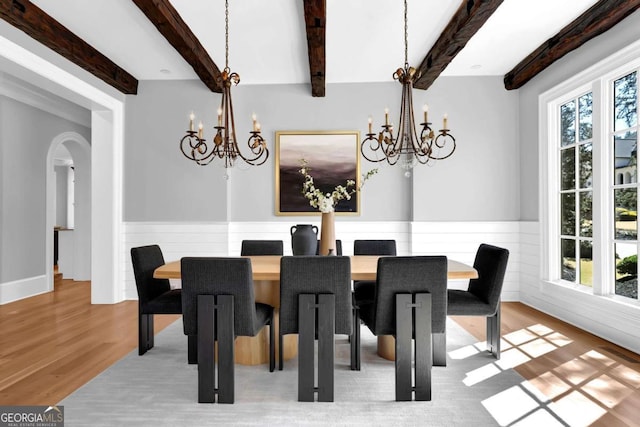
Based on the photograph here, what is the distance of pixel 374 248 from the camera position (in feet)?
11.8

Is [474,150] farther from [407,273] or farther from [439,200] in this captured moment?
[407,273]

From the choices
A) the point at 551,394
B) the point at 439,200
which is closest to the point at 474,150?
the point at 439,200

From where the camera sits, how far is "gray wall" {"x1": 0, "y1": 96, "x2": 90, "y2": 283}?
466 centimetres

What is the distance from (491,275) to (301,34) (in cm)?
254

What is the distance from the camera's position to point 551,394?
217cm

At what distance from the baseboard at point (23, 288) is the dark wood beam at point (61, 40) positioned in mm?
2638

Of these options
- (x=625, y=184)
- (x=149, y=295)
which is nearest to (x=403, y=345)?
(x=149, y=295)

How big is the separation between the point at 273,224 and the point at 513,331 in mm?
2699

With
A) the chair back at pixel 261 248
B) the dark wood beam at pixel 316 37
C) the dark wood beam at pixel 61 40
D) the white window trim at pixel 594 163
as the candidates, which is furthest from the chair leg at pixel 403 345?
the dark wood beam at pixel 61 40

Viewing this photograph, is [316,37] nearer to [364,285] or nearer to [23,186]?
[364,285]

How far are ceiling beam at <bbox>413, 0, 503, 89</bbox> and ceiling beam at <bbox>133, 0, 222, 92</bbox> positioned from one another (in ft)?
6.26

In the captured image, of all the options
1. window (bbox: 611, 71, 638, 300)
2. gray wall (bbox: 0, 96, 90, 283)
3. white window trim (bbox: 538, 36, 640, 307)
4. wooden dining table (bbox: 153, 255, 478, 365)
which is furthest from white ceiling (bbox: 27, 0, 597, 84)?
wooden dining table (bbox: 153, 255, 478, 365)

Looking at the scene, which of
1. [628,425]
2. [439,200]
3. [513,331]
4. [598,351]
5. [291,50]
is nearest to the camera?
[628,425]

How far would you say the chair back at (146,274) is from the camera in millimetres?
2639
